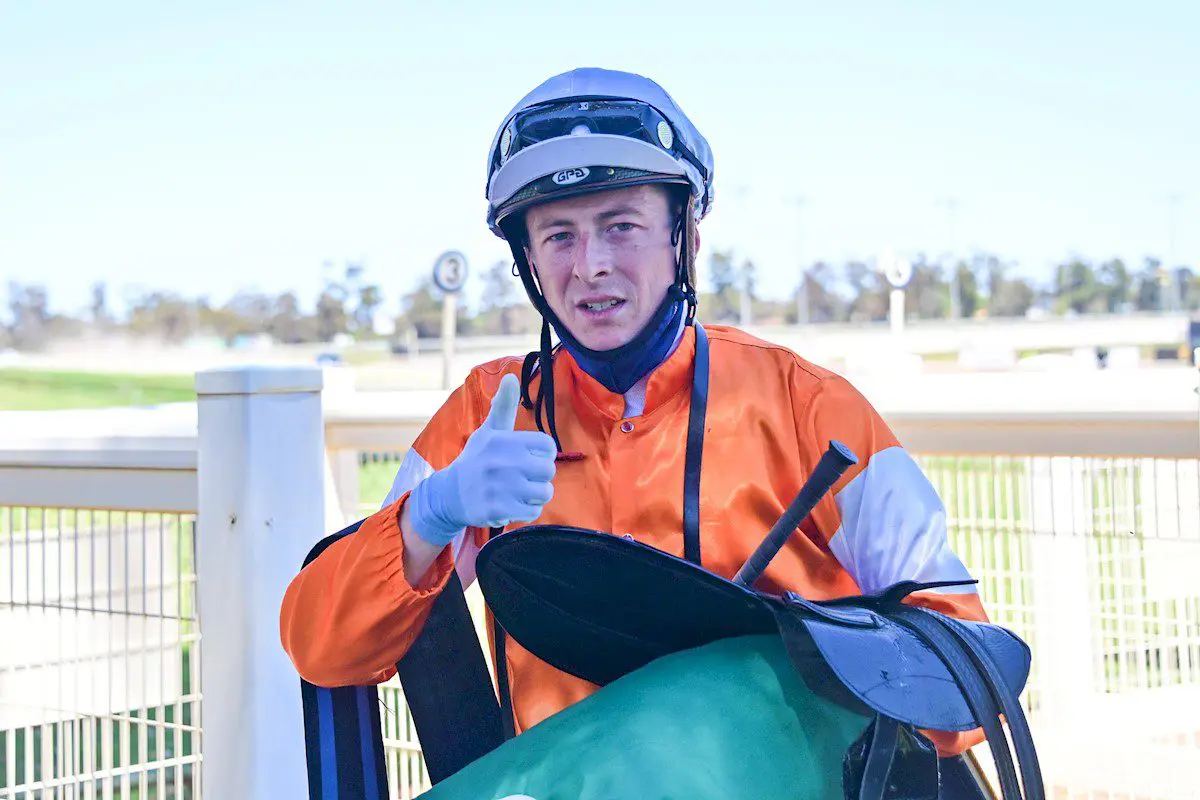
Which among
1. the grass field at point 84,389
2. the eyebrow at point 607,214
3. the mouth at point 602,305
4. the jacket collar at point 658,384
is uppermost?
the grass field at point 84,389

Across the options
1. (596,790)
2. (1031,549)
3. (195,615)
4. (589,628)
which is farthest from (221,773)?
(1031,549)

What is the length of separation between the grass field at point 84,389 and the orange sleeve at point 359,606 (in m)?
23.2

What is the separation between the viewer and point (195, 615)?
2127 mm

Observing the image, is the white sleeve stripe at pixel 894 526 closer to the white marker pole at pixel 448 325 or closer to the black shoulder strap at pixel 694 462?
the black shoulder strap at pixel 694 462

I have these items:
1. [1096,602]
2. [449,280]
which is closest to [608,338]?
[1096,602]

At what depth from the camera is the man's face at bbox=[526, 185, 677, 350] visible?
158 centimetres

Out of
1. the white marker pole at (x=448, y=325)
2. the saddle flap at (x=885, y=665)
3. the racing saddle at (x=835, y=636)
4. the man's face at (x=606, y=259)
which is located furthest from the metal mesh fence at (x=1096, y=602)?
the white marker pole at (x=448, y=325)

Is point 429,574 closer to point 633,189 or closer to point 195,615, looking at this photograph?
point 633,189

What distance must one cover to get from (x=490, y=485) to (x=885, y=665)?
0.48 m

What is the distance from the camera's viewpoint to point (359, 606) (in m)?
1.44

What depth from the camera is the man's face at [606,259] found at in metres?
1.58

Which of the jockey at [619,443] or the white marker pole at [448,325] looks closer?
the jockey at [619,443]

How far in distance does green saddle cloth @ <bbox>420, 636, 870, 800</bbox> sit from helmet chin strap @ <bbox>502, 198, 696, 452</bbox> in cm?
49

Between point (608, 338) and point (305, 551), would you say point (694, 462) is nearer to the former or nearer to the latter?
point (608, 338)
